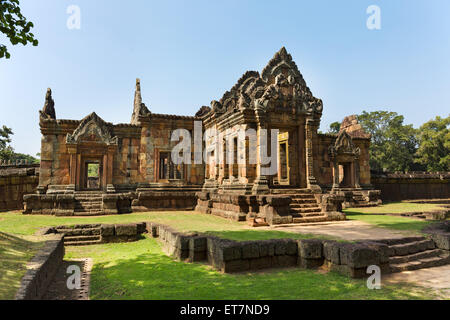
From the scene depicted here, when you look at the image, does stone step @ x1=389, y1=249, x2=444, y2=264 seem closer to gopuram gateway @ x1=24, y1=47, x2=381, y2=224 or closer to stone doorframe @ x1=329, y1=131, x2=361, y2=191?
gopuram gateway @ x1=24, y1=47, x2=381, y2=224

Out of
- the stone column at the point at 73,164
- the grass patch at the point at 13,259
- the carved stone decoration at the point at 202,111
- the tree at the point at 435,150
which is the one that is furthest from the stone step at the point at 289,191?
the tree at the point at 435,150

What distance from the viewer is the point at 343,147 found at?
1847cm

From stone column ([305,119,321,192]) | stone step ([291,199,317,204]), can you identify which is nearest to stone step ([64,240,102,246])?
stone step ([291,199,317,204])

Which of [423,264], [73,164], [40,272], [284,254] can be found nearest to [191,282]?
[284,254]

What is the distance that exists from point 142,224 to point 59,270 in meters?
3.74

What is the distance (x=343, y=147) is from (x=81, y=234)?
15.1 meters

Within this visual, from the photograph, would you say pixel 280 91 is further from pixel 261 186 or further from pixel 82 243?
pixel 82 243

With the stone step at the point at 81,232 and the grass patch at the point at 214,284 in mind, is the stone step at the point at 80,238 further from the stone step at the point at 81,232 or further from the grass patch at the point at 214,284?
the grass patch at the point at 214,284

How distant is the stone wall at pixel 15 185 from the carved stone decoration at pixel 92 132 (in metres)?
3.04

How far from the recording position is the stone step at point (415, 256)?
5781 mm

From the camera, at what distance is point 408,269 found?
564cm

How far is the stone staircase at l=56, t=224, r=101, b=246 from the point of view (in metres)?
8.46

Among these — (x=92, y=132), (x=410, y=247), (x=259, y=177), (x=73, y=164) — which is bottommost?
(x=410, y=247)
